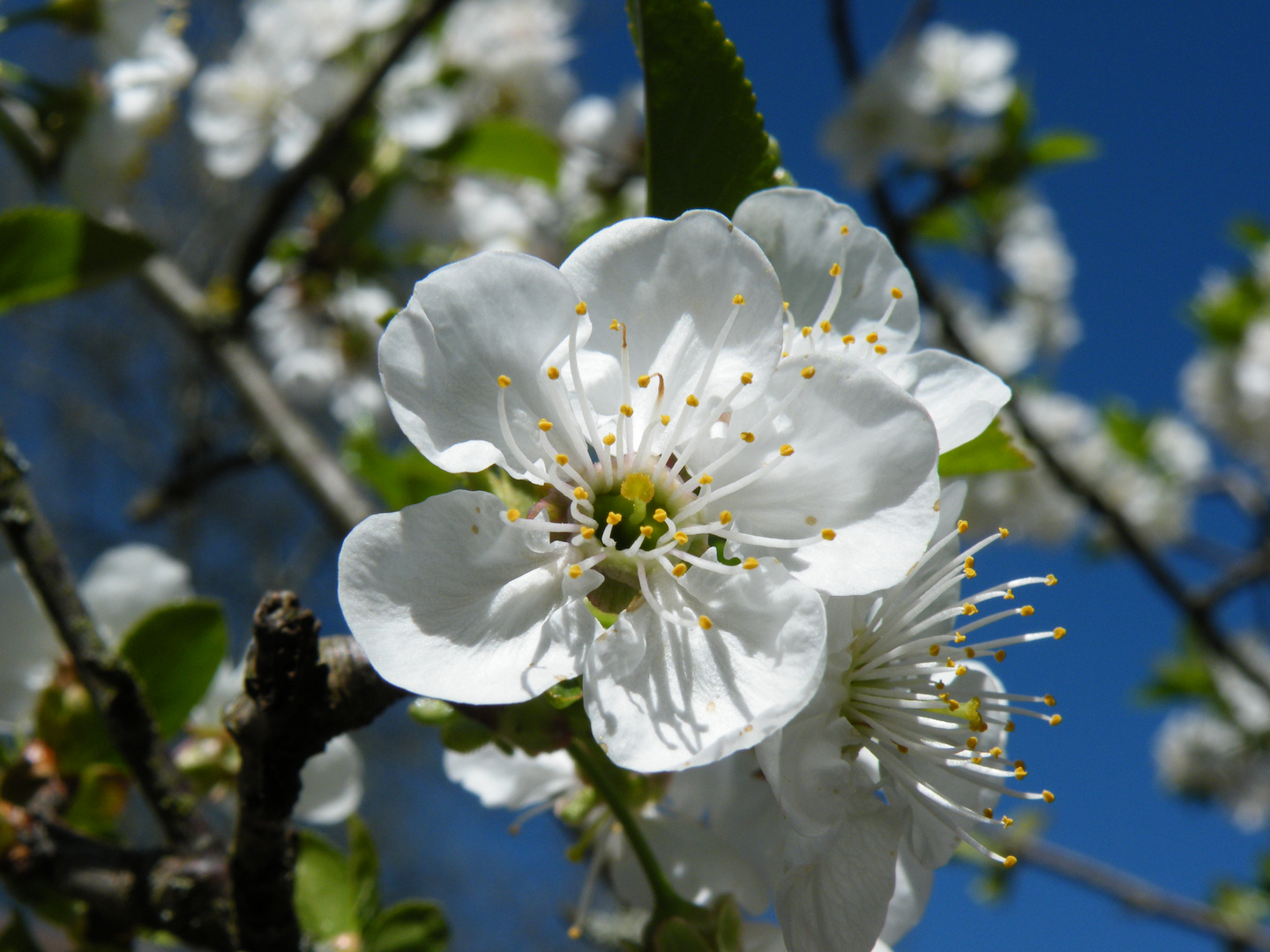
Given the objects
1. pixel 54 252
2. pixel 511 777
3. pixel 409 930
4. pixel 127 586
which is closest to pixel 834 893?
pixel 511 777

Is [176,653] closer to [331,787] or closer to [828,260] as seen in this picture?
[331,787]

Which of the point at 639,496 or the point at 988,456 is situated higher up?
the point at 639,496

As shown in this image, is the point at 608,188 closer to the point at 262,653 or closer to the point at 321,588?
the point at 262,653

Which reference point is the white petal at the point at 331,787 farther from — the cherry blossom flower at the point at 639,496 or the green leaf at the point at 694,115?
the green leaf at the point at 694,115

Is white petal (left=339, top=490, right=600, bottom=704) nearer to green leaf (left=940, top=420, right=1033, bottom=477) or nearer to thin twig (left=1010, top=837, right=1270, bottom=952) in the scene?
green leaf (left=940, top=420, right=1033, bottom=477)

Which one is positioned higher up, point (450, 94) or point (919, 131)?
point (450, 94)

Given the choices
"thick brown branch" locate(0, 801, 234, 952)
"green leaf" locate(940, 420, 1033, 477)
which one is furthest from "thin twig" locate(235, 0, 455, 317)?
"green leaf" locate(940, 420, 1033, 477)

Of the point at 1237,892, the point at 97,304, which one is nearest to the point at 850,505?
the point at 1237,892
